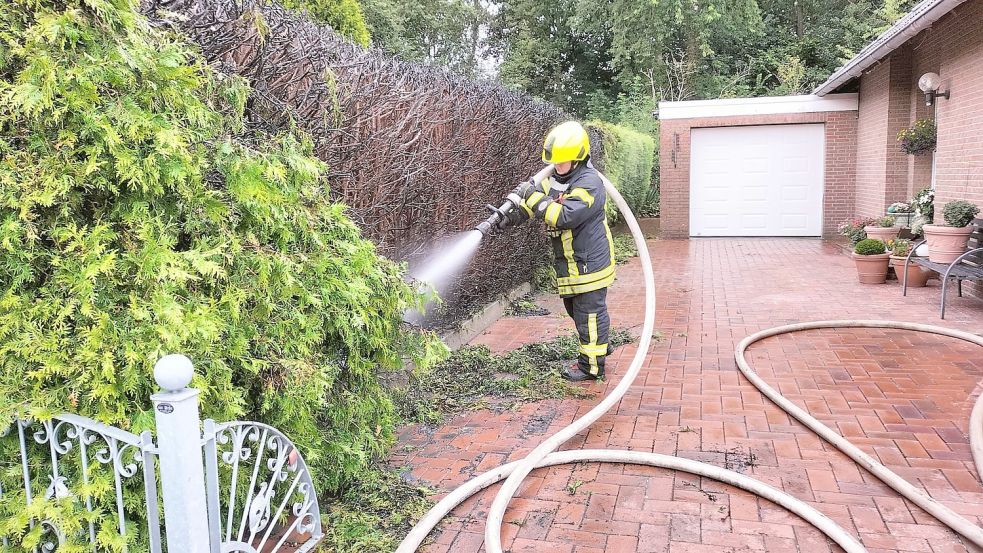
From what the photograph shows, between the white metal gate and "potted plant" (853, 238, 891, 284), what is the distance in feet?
27.7

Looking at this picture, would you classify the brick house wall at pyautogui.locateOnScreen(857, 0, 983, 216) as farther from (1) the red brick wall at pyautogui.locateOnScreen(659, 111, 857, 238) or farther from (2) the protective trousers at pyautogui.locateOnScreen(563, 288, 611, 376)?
(2) the protective trousers at pyautogui.locateOnScreen(563, 288, 611, 376)

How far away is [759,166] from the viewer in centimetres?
1539

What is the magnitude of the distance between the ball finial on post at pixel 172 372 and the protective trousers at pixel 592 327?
351cm

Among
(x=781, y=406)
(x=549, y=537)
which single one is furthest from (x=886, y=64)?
(x=549, y=537)

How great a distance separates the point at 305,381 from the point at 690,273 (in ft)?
28.2

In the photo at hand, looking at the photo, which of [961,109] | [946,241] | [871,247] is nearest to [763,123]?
[961,109]

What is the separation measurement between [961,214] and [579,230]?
5.07 meters

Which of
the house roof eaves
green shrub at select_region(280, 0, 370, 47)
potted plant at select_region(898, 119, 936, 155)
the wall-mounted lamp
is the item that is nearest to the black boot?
the house roof eaves

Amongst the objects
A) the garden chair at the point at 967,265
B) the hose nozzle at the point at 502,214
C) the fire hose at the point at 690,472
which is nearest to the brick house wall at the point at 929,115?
the garden chair at the point at 967,265

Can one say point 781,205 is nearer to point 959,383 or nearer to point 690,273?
point 690,273

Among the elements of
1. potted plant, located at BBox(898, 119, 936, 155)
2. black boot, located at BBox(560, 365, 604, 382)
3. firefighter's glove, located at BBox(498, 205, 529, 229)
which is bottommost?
black boot, located at BBox(560, 365, 604, 382)

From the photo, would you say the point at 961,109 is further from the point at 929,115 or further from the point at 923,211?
the point at 929,115

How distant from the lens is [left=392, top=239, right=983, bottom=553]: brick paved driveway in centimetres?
301

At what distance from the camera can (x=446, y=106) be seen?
5754 millimetres
